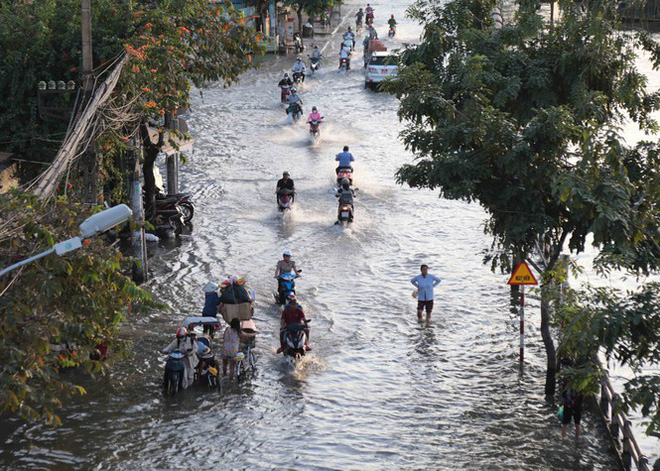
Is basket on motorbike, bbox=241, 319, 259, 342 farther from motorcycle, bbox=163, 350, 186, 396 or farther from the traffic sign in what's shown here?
the traffic sign

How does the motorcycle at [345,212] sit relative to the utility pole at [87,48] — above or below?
below

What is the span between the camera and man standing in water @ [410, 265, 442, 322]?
19.4 m

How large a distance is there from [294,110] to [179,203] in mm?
15421

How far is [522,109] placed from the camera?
16.1 metres

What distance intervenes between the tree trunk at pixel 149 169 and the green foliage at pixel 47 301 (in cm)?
1117

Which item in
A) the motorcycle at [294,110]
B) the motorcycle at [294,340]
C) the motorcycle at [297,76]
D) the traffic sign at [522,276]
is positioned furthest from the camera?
the motorcycle at [297,76]

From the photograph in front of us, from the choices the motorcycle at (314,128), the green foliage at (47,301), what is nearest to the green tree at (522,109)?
the green foliage at (47,301)

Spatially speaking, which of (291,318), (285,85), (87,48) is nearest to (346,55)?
(285,85)

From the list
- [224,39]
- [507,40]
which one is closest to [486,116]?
[507,40]

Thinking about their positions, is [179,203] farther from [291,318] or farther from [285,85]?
[285,85]

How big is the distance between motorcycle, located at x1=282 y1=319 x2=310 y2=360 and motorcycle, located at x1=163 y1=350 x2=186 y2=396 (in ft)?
6.54

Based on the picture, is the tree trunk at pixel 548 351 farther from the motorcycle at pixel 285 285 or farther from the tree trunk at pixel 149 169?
the tree trunk at pixel 149 169

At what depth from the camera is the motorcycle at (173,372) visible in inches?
609

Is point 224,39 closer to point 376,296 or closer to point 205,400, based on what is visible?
point 376,296
